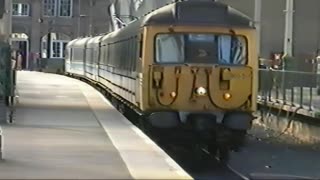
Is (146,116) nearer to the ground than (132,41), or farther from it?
nearer to the ground

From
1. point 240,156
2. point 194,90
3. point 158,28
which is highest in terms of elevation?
point 158,28

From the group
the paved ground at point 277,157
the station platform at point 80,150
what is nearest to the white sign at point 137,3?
the paved ground at point 277,157

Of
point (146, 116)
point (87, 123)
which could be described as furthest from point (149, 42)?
point (87, 123)

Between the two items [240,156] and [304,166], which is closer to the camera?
[304,166]

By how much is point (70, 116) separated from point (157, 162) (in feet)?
33.8

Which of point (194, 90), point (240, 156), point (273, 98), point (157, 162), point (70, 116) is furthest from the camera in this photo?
point (273, 98)

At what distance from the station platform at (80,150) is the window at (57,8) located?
7595 centimetres

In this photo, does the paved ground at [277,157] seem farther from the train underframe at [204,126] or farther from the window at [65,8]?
the window at [65,8]

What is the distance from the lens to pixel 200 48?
1858 centimetres

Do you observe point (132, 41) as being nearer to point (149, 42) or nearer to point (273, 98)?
point (149, 42)

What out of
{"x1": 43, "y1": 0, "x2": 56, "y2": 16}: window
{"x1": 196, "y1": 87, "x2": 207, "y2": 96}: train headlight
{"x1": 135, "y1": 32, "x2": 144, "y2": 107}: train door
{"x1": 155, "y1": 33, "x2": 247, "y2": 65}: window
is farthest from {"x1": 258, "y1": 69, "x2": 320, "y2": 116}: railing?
{"x1": 43, "y1": 0, "x2": 56, "y2": 16}: window

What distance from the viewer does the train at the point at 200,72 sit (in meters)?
18.2

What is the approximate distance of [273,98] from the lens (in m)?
31.4

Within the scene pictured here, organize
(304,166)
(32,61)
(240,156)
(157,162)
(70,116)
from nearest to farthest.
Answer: (157,162) → (304,166) → (240,156) → (70,116) → (32,61)
